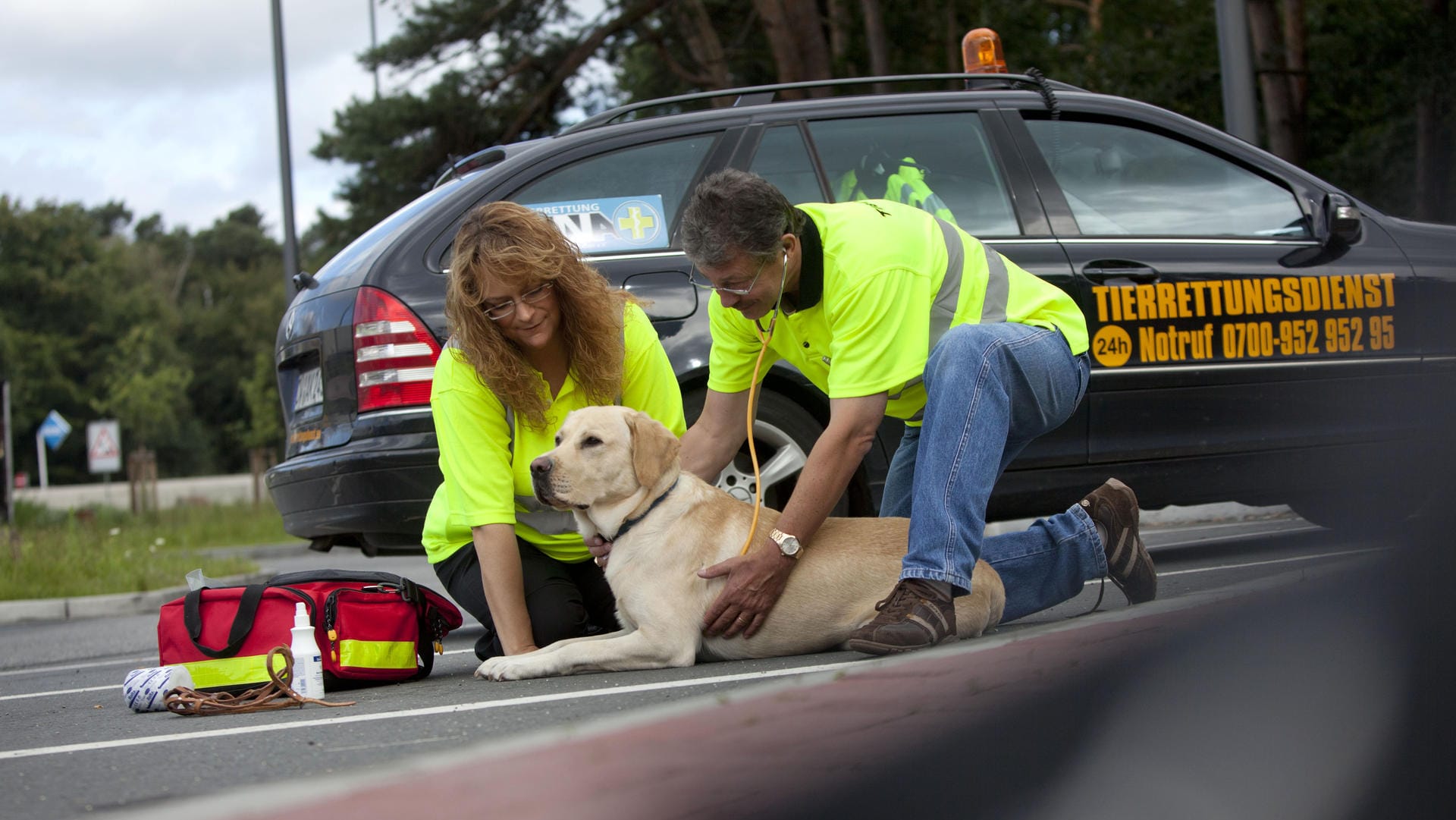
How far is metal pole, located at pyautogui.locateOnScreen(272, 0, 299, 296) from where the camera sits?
1466 cm

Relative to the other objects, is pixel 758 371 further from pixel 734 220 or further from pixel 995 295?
pixel 995 295

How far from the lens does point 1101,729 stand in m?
0.74

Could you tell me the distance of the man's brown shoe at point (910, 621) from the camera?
10.1ft

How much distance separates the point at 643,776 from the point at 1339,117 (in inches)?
699

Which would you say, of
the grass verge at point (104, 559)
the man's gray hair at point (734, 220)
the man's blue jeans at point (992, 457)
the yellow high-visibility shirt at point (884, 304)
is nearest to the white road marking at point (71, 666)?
the grass verge at point (104, 559)

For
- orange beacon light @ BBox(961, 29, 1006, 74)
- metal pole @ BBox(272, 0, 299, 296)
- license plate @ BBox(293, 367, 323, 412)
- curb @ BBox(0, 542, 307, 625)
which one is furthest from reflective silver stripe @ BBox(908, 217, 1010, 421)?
metal pole @ BBox(272, 0, 299, 296)

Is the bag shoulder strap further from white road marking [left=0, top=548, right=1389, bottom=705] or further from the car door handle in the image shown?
the car door handle

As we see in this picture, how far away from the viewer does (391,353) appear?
428 cm

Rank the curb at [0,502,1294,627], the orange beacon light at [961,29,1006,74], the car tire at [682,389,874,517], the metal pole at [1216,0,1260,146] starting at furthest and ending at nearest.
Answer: the metal pole at [1216,0,1260,146], the curb at [0,502,1294,627], the orange beacon light at [961,29,1006,74], the car tire at [682,389,874,517]

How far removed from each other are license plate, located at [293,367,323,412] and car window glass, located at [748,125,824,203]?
5.70ft

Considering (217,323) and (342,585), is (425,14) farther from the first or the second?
(217,323)

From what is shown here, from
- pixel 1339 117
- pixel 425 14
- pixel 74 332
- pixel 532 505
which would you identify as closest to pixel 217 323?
pixel 74 332

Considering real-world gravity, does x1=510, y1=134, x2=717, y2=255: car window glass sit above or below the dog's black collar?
above

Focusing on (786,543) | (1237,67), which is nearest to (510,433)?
(786,543)
